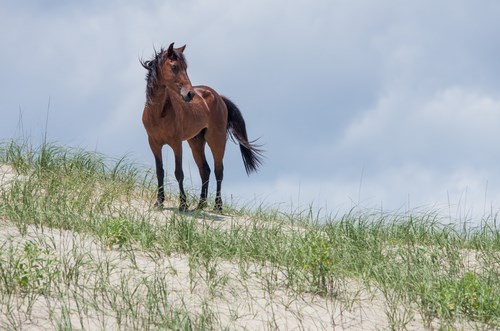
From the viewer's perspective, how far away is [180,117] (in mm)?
9281

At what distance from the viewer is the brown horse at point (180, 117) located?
8898mm

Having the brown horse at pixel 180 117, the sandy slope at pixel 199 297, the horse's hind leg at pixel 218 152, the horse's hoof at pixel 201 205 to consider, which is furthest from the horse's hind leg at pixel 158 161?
the sandy slope at pixel 199 297

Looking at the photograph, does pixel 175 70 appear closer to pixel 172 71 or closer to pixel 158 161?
pixel 172 71

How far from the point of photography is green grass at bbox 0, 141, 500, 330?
476 centimetres

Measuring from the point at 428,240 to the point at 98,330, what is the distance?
4.13m

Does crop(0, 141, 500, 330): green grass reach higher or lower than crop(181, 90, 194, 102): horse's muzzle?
lower

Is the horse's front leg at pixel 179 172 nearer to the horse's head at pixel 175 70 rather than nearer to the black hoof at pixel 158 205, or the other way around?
the black hoof at pixel 158 205

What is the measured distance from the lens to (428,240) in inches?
293

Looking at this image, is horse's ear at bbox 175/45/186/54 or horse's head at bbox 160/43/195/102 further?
horse's ear at bbox 175/45/186/54

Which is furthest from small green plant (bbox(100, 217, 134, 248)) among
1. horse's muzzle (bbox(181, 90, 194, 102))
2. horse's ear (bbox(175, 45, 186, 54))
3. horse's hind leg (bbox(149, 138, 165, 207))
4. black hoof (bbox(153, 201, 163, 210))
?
horse's ear (bbox(175, 45, 186, 54))

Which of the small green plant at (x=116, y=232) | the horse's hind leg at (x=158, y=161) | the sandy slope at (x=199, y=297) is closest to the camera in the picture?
the sandy slope at (x=199, y=297)

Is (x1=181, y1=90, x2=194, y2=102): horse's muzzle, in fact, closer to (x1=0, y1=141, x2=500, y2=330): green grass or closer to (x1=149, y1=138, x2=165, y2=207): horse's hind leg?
(x1=149, y1=138, x2=165, y2=207): horse's hind leg

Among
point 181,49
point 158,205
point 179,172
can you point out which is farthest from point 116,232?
point 181,49

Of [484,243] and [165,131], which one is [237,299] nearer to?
[484,243]
